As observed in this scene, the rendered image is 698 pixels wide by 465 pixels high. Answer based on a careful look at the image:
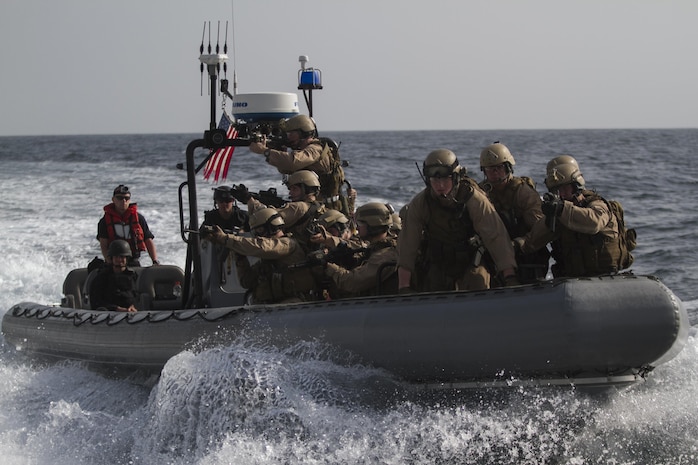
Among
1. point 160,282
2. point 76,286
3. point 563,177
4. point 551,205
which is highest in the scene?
point 563,177

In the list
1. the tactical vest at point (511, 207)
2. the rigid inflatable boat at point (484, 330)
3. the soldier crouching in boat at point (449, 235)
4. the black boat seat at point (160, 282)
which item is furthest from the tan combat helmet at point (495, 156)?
the black boat seat at point (160, 282)

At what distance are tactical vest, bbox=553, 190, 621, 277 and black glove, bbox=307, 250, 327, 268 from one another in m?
1.46

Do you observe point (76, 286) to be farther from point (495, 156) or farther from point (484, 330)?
point (484, 330)

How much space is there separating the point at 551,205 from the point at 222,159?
3573mm

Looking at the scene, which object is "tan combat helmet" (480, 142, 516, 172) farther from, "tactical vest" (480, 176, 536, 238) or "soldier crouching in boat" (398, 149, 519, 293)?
"soldier crouching in boat" (398, 149, 519, 293)

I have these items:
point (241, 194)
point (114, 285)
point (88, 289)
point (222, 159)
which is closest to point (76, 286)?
point (88, 289)

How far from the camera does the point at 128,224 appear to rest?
9453 millimetres

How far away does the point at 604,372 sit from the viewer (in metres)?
5.23

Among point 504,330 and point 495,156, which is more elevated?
point 495,156

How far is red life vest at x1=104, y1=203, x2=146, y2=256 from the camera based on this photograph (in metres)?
9.40

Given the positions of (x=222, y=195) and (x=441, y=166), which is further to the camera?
(x=222, y=195)

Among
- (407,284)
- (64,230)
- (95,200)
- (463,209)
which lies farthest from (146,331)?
(95,200)

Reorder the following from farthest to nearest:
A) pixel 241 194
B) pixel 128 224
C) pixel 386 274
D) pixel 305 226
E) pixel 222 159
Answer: pixel 128 224
pixel 222 159
pixel 241 194
pixel 305 226
pixel 386 274

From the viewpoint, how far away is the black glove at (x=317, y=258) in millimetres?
6398
